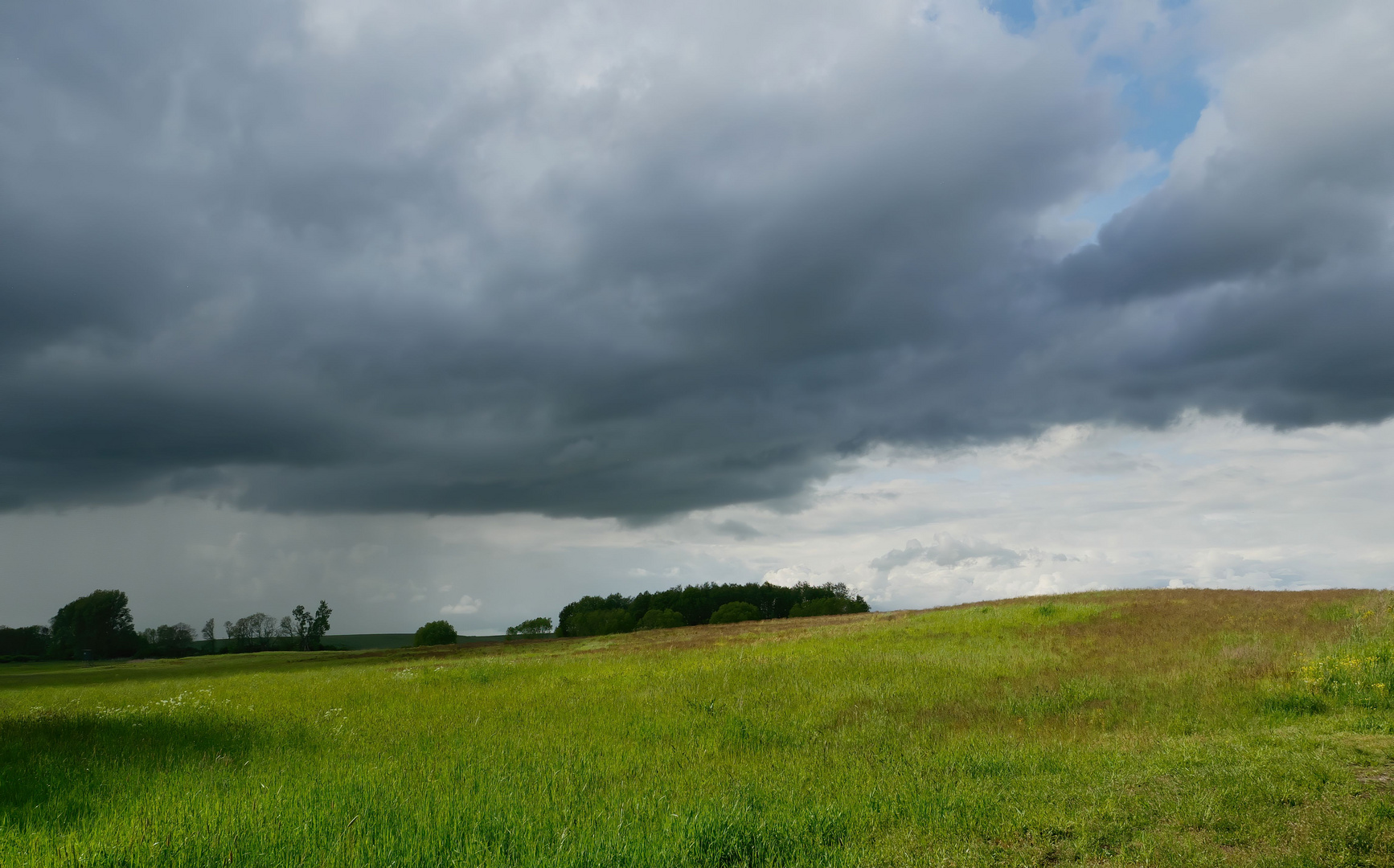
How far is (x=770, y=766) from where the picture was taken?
1127 centimetres

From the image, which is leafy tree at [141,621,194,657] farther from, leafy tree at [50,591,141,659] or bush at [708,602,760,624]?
bush at [708,602,760,624]

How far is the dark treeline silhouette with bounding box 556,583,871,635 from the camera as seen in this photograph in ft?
383

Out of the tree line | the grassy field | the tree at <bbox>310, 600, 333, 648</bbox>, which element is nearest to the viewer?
the grassy field

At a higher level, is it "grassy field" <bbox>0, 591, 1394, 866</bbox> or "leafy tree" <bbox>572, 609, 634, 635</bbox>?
"grassy field" <bbox>0, 591, 1394, 866</bbox>

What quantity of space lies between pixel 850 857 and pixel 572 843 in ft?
9.50

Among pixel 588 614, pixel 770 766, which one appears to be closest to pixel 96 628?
pixel 588 614

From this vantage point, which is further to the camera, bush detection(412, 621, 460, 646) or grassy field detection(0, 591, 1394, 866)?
bush detection(412, 621, 460, 646)

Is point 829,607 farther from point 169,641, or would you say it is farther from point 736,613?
point 169,641

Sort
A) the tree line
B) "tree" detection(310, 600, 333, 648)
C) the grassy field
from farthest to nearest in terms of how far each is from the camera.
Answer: "tree" detection(310, 600, 333, 648)
the tree line
the grassy field

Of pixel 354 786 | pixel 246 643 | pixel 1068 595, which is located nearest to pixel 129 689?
pixel 354 786

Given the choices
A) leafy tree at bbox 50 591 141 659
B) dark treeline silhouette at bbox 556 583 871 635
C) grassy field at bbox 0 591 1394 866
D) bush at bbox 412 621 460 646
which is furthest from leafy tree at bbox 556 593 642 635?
grassy field at bbox 0 591 1394 866

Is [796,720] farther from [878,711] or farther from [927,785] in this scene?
[927,785]

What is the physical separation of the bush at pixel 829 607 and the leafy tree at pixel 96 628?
4060 inches

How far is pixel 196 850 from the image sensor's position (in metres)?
7.02
